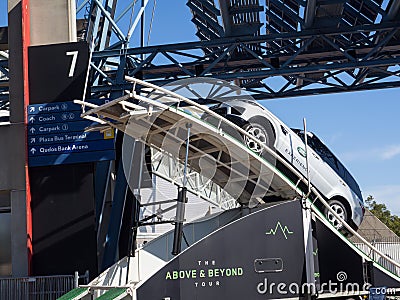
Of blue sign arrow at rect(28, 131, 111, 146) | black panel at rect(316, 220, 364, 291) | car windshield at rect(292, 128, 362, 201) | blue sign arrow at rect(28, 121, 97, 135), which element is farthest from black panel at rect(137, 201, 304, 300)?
car windshield at rect(292, 128, 362, 201)

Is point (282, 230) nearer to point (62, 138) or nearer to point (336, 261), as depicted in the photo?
point (336, 261)

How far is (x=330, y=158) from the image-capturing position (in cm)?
2177

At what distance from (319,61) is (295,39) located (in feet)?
8.80

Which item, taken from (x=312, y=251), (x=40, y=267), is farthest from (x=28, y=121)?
(x=312, y=251)

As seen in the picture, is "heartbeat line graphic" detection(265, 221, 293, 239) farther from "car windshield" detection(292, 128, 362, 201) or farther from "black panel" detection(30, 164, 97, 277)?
"car windshield" detection(292, 128, 362, 201)

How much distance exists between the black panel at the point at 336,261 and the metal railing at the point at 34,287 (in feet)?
23.5

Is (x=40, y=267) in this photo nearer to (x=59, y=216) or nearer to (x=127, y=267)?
(x=59, y=216)

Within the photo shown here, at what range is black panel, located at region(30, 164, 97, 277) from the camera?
18.7 metres

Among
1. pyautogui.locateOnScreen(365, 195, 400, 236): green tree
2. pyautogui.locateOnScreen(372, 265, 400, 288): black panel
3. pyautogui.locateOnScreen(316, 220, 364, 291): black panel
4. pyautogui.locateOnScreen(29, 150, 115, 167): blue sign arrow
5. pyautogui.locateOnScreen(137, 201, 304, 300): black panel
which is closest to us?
pyautogui.locateOnScreen(137, 201, 304, 300): black panel

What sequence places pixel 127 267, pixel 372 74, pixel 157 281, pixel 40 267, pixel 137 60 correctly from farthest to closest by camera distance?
pixel 372 74, pixel 137 60, pixel 40 267, pixel 127 267, pixel 157 281

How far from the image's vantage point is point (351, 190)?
70.7 feet

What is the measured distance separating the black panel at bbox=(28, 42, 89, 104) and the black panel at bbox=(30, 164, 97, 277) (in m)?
2.12

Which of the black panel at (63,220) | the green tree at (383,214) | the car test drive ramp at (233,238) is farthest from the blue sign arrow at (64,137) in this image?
the green tree at (383,214)

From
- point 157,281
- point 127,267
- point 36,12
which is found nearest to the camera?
point 157,281
